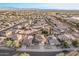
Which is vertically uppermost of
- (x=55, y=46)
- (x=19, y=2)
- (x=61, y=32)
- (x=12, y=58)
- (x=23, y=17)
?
(x=19, y=2)

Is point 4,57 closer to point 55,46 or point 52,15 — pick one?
point 55,46

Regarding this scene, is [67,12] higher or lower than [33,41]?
higher

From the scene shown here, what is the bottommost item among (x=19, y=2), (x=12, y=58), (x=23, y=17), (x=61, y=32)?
(x=12, y=58)

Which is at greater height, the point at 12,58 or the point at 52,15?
the point at 52,15

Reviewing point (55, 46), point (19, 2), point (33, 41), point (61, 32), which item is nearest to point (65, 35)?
point (61, 32)

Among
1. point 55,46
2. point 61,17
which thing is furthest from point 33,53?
point 61,17

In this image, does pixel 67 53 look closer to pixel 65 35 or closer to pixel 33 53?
pixel 65 35

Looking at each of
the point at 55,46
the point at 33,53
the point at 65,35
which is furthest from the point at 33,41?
the point at 65,35
